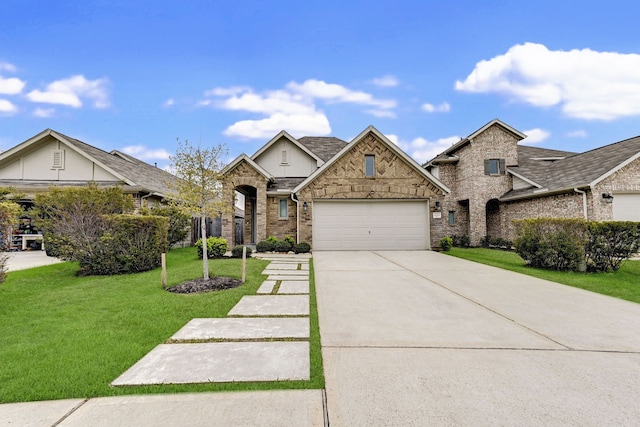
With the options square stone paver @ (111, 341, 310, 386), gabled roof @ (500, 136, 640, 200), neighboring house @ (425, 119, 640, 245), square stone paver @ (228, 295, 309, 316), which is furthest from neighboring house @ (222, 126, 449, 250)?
square stone paver @ (111, 341, 310, 386)

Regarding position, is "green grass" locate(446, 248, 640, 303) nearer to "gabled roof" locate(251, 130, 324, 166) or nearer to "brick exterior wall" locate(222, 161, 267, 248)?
"brick exterior wall" locate(222, 161, 267, 248)

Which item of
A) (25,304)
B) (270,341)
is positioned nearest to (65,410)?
(270,341)

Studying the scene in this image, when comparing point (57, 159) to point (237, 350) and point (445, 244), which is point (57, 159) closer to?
point (237, 350)

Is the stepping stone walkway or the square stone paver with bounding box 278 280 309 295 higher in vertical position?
the stepping stone walkway

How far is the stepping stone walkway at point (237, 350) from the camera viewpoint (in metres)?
2.73

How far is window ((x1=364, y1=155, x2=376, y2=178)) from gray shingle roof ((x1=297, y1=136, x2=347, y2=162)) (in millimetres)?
3615

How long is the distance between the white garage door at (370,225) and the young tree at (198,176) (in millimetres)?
7898

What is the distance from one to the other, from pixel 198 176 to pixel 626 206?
56.9 feet

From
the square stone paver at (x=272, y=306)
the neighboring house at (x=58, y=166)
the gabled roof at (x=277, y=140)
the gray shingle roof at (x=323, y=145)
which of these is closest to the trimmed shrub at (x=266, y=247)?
the neighboring house at (x=58, y=166)

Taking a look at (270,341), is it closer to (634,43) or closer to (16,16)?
(16,16)

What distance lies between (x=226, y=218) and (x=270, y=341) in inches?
484

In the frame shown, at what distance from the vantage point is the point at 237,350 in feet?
10.8

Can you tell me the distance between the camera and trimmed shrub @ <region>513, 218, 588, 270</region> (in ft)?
27.9

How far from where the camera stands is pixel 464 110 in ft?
68.7
